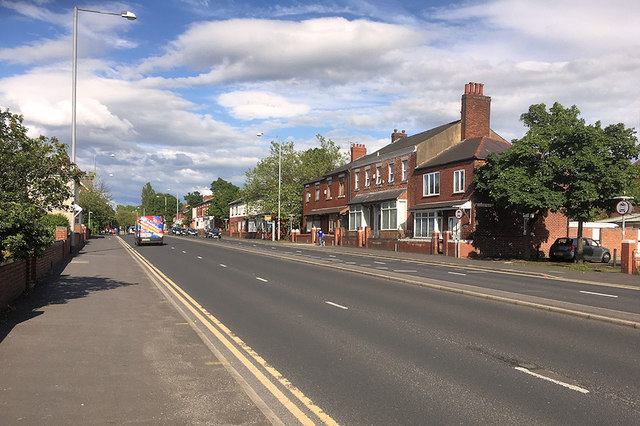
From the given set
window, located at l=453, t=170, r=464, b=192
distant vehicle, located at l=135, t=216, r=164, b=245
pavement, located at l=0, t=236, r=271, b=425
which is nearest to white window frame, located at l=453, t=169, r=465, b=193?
window, located at l=453, t=170, r=464, b=192

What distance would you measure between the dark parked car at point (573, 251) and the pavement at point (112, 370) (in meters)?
26.7

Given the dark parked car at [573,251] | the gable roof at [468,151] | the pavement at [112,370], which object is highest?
the gable roof at [468,151]

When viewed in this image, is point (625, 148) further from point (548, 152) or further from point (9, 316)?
point (9, 316)

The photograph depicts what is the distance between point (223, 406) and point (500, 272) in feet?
68.0

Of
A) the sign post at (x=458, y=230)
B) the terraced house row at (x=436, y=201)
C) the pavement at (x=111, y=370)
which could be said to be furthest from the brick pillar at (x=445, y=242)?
the pavement at (x=111, y=370)

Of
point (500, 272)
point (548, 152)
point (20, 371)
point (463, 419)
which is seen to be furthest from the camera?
point (548, 152)

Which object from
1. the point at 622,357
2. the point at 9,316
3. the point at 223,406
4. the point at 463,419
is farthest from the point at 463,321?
the point at 9,316

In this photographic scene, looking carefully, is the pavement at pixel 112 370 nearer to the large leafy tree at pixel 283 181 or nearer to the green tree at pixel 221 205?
the large leafy tree at pixel 283 181

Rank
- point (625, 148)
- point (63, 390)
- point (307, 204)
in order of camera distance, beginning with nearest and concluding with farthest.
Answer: point (63, 390) < point (625, 148) < point (307, 204)

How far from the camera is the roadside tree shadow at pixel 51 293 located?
31.3ft

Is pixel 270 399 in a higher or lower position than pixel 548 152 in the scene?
lower

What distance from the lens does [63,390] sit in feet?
18.4

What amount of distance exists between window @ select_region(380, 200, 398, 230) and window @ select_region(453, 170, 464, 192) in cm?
724

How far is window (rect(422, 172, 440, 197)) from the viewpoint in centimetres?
4047
